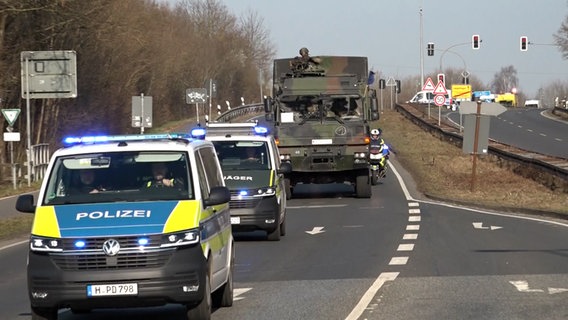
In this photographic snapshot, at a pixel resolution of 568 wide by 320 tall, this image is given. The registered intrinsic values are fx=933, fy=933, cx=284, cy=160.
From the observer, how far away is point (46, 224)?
26.7 ft

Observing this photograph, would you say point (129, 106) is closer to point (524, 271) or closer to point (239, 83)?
point (239, 83)

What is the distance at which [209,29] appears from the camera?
284 feet

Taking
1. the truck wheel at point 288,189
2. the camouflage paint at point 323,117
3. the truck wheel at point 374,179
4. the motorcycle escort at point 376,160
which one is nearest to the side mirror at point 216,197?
the camouflage paint at point 323,117

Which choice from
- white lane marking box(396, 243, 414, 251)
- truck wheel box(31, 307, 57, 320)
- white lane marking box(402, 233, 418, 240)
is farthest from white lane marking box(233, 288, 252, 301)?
white lane marking box(402, 233, 418, 240)

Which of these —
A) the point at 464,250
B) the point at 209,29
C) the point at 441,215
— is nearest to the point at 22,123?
the point at 441,215

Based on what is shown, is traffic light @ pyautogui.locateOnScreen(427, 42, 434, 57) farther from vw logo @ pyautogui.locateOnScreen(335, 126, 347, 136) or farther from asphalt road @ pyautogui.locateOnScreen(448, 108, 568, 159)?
vw logo @ pyautogui.locateOnScreen(335, 126, 347, 136)

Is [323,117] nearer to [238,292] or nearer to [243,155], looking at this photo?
[243,155]

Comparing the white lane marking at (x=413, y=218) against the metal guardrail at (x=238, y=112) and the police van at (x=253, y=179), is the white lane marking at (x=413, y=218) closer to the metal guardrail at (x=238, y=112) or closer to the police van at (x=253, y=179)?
the police van at (x=253, y=179)

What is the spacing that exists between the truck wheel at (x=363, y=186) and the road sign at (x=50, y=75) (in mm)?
11387

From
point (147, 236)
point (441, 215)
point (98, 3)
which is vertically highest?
point (98, 3)

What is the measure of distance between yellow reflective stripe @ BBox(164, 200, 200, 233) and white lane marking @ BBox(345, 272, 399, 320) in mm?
1877

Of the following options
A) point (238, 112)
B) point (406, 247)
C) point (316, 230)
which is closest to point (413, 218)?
point (316, 230)

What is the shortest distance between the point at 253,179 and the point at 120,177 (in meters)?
7.85

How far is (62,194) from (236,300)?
8.33 ft
